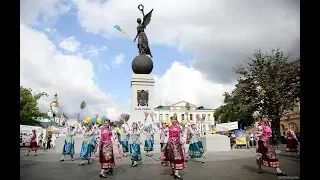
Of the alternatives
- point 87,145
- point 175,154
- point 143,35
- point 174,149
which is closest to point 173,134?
point 174,149

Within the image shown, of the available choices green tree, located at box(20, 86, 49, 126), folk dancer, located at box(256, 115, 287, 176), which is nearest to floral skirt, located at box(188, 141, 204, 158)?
folk dancer, located at box(256, 115, 287, 176)

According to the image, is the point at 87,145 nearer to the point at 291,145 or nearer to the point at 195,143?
the point at 195,143

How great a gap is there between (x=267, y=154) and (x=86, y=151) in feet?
28.5

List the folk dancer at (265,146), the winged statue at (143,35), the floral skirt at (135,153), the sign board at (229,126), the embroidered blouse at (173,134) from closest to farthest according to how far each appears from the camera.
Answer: the folk dancer at (265,146)
the embroidered blouse at (173,134)
the floral skirt at (135,153)
the winged statue at (143,35)
the sign board at (229,126)

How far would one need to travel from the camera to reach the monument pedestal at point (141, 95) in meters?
24.5

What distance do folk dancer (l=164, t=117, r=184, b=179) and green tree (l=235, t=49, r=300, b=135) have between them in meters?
18.3

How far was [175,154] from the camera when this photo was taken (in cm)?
1011

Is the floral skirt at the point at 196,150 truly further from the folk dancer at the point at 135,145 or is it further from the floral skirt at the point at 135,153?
the floral skirt at the point at 135,153

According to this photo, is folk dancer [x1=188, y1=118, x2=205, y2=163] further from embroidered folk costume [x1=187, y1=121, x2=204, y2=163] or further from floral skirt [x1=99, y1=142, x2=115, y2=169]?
floral skirt [x1=99, y1=142, x2=115, y2=169]

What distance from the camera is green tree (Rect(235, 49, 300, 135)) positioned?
27.3 m

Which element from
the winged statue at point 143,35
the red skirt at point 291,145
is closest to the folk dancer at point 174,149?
the red skirt at point 291,145

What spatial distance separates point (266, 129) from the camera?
34.4 feet
